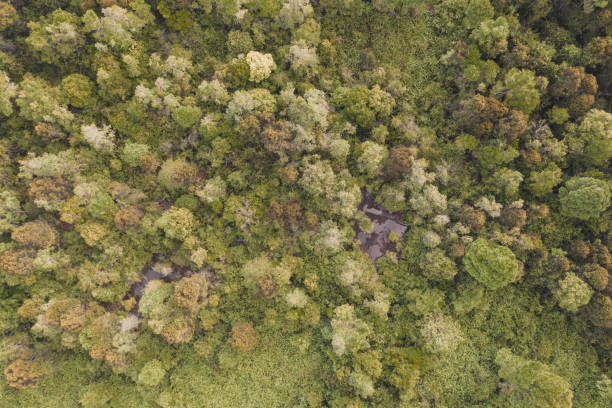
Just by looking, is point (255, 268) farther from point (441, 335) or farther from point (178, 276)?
point (441, 335)

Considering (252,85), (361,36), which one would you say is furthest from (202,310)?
(361,36)

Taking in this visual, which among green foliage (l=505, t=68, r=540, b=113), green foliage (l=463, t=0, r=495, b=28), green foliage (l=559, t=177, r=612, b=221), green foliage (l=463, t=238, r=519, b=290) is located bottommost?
green foliage (l=463, t=238, r=519, b=290)

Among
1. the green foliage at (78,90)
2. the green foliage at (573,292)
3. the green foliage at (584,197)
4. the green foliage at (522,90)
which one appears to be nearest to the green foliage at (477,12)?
the green foliage at (522,90)

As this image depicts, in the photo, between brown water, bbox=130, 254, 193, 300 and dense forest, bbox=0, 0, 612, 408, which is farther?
brown water, bbox=130, 254, 193, 300

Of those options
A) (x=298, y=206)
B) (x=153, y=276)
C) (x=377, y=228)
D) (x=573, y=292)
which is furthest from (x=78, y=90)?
(x=573, y=292)

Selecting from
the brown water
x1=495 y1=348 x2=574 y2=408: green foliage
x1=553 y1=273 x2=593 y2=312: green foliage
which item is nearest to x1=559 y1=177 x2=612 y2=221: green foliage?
x1=553 y1=273 x2=593 y2=312: green foliage

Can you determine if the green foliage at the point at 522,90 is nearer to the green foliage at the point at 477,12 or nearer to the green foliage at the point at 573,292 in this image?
the green foliage at the point at 477,12

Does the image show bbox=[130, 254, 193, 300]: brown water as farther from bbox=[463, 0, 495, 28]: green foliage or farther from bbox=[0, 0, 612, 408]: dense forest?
bbox=[463, 0, 495, 28]: green foliage
